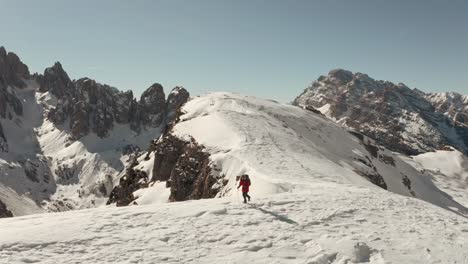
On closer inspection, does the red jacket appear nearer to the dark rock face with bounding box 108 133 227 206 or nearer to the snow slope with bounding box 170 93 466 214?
the snow slope with bounding box 170 93 466 214

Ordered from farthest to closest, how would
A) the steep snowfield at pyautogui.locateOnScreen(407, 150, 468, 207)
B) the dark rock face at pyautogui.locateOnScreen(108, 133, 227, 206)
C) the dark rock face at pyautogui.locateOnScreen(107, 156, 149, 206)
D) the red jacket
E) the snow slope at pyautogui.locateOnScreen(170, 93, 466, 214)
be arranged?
the steep snowfield at pyautogui.locateOnScreen(407, 150, 468, 207) < the dark rock face at pyautogui.locateOnScreen(107, 156, 149, 206) < the dark rock face at pyautogui.locateOnScreen(108, 133, 227, 206) < the snow slope at pyautogui.locateOnScreen(170, 93, 466, 214) < the red jacket

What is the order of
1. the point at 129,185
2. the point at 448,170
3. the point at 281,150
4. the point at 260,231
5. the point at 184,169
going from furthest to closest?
the point at 448,170, the point at 129,185, the point at 184,169, the point at 281,150, the point at 260,231

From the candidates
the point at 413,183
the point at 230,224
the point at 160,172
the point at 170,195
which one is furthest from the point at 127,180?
the point at 413,183

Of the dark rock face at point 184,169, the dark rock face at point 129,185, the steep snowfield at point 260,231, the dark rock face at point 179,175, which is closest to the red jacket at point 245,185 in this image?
the steep snowfield at point 260,231

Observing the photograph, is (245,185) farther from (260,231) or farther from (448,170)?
(448,170)

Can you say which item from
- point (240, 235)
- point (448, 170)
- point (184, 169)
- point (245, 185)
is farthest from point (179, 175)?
point (448, 170)

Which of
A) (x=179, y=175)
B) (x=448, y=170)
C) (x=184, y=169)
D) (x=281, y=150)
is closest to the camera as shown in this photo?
(x=281, y=150)

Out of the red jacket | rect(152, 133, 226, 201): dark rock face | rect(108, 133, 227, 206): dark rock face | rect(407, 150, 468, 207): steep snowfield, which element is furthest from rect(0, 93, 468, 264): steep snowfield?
rect(407, 150, 468, 207): steep snowfield

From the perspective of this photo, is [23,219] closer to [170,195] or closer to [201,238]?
[201,238]

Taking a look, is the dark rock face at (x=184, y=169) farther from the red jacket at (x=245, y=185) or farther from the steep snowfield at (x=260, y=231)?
the red jacket at (x=245, y=185)

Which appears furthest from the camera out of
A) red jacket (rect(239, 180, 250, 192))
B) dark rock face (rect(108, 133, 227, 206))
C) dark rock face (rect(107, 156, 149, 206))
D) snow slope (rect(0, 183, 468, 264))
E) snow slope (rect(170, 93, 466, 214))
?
dark rock face (rect(107, 156, 149, 206))

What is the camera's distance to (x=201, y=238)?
1622 centimetres

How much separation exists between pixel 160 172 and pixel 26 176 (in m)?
174

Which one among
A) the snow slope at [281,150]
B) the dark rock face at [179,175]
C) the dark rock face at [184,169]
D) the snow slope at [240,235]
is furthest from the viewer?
the dark rock face at [184,169]
